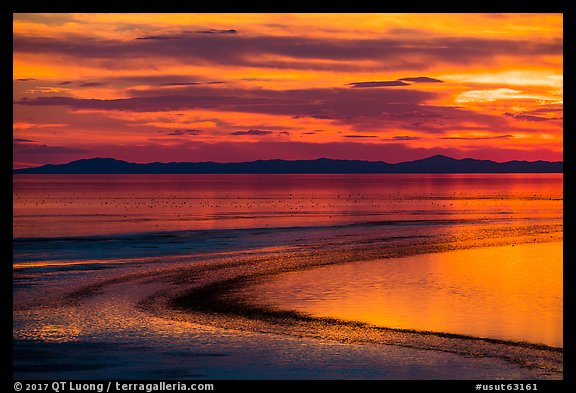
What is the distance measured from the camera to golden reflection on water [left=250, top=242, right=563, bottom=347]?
64.5 feet

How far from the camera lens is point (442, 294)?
2386 cm

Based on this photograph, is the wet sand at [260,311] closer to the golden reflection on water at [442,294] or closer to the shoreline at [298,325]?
the shoreline at [298,325]

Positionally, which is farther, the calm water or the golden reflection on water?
the golden reflection on water

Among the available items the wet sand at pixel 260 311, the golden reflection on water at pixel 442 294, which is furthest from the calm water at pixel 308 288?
the wet sand at pixel 260 311

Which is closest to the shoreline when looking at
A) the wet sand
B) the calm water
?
the wet sand

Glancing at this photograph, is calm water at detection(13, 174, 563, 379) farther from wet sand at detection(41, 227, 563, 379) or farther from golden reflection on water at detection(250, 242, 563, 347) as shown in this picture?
wet sand at detection(41, 227, 563, 379)

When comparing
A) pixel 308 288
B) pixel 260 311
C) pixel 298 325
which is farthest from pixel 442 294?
pixel 298 325

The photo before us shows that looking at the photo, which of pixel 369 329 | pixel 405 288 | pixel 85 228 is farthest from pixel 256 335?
pixel 85 228

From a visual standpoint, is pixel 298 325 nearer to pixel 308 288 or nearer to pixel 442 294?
pixel 308 288

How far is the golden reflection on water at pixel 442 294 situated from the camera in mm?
19656

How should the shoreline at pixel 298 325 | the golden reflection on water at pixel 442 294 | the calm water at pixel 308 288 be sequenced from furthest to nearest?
the golden reflection on water at pixel 442 294 → the shoreline at pixel 298 325 → the calm water at pixel 308 288

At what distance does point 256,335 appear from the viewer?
18.4m

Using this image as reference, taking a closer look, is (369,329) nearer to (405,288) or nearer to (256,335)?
(256,335)

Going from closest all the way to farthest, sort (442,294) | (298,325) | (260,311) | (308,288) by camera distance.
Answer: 1. (298,325)
2. (260,311)
3. (442,294)
4. (308,288)
